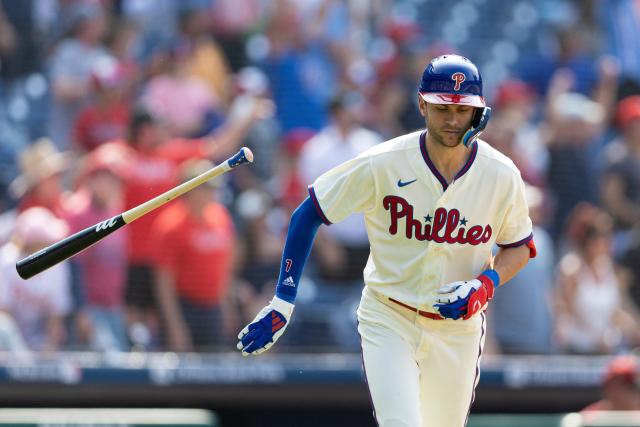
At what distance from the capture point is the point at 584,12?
963 cm

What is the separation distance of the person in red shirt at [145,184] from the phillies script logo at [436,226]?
3287 millimetres

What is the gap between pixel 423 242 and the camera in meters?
4.27

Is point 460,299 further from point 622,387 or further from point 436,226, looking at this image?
point 622,387

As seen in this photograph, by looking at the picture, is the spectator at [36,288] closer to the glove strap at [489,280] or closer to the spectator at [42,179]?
the spectator at [42,179]

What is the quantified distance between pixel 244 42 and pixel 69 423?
356cm

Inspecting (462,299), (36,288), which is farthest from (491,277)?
(36,288)

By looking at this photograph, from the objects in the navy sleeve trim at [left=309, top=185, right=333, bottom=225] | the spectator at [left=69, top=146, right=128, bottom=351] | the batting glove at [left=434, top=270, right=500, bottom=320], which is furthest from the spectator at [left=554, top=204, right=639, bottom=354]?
the navy sleeve trim at [left=309, top=185, right=333, bottom=225]

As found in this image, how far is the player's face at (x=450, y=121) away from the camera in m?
4.09

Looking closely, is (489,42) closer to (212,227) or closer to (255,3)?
(255,3)

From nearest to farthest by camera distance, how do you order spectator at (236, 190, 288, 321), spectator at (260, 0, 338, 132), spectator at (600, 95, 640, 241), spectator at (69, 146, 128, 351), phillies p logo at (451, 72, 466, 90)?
phillies p logo at (451, 72, 466, 90) < spectator at (69, 146, 128, 351) < spectator at (236, 190, 288, 321) < spectator at (600, 95, 640, 241) < spectator at (260, 0, 338, 132)

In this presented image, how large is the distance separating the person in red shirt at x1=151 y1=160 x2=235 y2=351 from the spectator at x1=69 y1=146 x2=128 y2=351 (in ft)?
0.82

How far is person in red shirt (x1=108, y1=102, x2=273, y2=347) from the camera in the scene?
23.7 ft

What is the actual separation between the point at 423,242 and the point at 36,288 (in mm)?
3442

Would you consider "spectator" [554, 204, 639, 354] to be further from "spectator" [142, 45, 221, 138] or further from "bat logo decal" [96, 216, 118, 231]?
"bat logo decal" [96, 216, 118, 231]
